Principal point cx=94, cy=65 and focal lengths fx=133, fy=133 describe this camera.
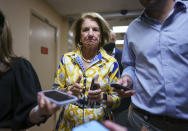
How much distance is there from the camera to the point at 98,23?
1172 millimetres

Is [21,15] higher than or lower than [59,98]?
higher

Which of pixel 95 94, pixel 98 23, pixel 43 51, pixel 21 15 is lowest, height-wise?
pixel 95 94

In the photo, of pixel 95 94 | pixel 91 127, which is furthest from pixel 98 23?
pixel 91 127

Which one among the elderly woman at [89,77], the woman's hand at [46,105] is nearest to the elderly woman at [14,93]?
the woman's hand at [46,105]

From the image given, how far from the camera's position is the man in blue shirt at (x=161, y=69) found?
0.72 meters

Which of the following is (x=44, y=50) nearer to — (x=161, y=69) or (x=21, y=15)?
(x=21, y=15)

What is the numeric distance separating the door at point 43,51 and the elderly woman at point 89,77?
159 cm

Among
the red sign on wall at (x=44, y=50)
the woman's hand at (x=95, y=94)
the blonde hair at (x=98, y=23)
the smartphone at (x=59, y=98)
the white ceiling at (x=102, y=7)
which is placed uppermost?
the white ceiling at (x=102, y=7)

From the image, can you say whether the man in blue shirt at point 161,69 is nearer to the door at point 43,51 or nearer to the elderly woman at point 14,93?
the elderly woman at point 14,93

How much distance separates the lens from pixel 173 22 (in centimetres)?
77

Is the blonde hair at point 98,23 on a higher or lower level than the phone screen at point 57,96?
higher

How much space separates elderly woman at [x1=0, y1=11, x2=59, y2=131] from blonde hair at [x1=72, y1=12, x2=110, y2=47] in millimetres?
629

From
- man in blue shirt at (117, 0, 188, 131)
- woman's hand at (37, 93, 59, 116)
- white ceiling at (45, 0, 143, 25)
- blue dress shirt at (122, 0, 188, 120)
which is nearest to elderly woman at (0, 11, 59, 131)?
woman's hand at (37, 93, 59, 116)

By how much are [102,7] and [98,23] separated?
6.75 feet
